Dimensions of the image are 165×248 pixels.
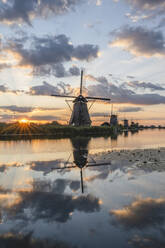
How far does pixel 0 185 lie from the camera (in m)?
8.84

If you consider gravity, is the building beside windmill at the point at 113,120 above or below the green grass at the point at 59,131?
above

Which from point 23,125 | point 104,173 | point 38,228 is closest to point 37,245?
point 38,228

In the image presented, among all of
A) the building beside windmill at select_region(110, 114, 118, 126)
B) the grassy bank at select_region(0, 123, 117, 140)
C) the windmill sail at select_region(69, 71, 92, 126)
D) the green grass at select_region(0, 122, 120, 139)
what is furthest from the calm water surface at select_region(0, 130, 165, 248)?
the building beside windmill at select_region(110, 114, 118, 126)

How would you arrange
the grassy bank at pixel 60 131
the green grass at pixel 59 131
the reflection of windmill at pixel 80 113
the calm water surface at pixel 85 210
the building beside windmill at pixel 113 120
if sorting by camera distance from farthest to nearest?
the building beside windmill at pixel 113 120
the reflection of windmill at pixel 80 113
the green grass at pixel 59 131
the grassy bank at pixel 60 131
the calm water surface at pixel 85 210

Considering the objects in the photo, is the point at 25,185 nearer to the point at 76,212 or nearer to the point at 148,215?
the point at 76,212

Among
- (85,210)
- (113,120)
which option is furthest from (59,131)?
(113,120)

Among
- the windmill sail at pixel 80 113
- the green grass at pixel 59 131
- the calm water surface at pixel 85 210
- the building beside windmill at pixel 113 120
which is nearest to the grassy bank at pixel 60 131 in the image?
the green grass at pixel 59 131

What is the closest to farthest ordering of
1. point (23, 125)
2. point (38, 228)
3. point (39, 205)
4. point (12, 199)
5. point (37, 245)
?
point (37, 245)
point (38, 228)
point (39, 205)
point (12, 199)
point (23, 125)

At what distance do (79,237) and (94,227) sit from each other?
590mm

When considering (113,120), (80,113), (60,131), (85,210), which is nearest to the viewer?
(85,210)

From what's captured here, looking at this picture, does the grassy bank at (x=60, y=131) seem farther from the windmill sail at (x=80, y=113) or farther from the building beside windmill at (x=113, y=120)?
the building beside windmill at (x=113, y=120)

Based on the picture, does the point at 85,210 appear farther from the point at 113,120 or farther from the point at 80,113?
the point at 113,120

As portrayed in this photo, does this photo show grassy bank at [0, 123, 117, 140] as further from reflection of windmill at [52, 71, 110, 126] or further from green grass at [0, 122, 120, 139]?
reflection of windmill at [52, 71, 110, 126]

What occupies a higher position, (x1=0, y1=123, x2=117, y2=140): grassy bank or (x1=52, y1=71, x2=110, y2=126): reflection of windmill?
(x1=52, y1=71, x2=110, y2=126): reflection of windmill
